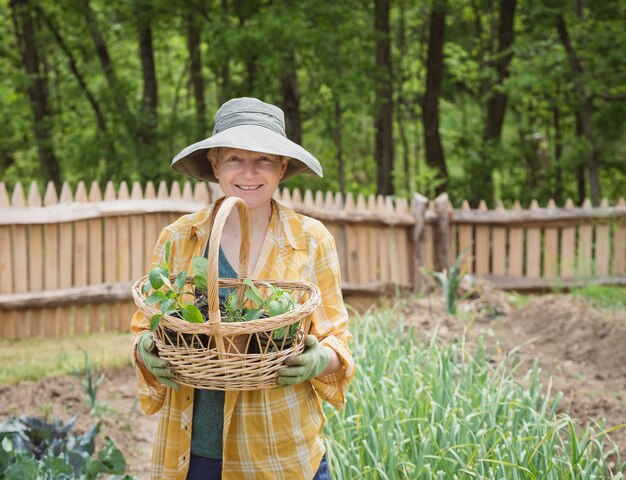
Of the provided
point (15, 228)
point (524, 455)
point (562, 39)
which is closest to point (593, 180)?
point (562, 39)

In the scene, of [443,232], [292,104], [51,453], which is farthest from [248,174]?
[292,104]

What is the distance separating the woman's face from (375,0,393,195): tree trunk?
29.7 feet

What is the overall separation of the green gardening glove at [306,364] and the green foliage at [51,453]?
1329mm

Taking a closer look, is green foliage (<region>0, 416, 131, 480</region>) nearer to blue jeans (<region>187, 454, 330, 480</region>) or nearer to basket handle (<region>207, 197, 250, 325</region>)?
blue jeans (<region>187, 454, 330, 480</region>)

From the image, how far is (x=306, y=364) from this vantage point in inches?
73.6

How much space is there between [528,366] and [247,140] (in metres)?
3.30

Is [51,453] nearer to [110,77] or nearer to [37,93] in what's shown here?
[110,77]

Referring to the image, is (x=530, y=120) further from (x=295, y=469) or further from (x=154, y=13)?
(x=295, y=469)

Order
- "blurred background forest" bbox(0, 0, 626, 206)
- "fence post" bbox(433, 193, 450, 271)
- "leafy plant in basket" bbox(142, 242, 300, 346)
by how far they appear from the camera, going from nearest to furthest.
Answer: "leafy plant in basket" bbox(142, 242, 300, 346), "fence post" bbox(433, 193, 450, 271), "blurred background forest" bbox(0, 0, 626, 206)

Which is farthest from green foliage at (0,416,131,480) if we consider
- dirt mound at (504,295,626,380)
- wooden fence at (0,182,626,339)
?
wooden fence at (0,182,626,339)

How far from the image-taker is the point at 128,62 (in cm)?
1464

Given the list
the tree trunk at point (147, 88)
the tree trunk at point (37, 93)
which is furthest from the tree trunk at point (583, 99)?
the tree trunk at point (37, 93)

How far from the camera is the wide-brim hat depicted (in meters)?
2.02

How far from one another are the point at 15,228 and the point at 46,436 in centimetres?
360
